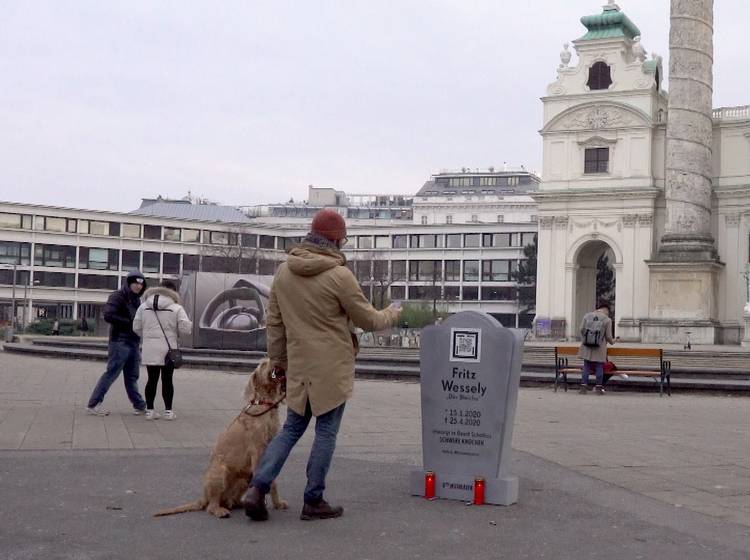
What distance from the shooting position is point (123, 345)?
546 inches

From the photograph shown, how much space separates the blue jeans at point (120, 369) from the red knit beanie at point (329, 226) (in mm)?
7048

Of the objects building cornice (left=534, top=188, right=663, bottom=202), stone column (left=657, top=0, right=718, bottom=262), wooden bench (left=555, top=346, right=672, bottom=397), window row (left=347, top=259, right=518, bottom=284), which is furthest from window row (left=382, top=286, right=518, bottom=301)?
wooden bench (left=555, top=346, right=672, bottom=397)

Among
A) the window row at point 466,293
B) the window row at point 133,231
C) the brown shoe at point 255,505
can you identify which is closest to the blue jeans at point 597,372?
the brown shoe at point 255,505

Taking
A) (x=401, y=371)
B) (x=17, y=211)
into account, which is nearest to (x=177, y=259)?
(x=17, y=211)

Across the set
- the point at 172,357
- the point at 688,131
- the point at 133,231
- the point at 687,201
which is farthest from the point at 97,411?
the point at 133,231

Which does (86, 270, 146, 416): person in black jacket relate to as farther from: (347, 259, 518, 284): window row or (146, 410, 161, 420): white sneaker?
(347, 259, 518, 284): window row

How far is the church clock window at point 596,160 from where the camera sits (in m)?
66.1

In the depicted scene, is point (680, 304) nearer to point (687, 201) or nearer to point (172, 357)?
point (687, 201)

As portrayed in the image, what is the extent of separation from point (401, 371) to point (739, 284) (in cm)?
4313

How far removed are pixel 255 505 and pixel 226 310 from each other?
32109 millimetres

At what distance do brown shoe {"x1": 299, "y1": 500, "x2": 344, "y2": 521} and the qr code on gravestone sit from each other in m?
1.51

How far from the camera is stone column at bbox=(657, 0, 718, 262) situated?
183 ft

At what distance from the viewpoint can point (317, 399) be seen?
7000mm

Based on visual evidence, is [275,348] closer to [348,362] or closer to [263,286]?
[348,362]
